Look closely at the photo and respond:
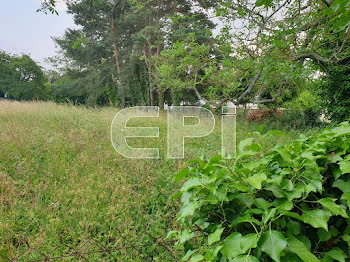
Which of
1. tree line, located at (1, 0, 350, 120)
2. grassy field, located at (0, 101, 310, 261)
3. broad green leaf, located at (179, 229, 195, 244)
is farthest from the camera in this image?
tree line, located at (1, 0, 350, 120)

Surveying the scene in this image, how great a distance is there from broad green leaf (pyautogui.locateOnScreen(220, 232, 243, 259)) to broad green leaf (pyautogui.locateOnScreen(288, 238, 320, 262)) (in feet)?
0.46

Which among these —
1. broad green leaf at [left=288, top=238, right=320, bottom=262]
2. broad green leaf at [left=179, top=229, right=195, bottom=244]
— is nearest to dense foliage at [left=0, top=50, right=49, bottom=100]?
broad green leaf at [left=179, top=229, right=195, bottom=244]

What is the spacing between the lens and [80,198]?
228cm

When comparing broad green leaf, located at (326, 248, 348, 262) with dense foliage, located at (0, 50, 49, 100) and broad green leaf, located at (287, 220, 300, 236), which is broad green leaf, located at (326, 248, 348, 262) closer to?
broad green leaf, located at (287, 220, 300, 236)

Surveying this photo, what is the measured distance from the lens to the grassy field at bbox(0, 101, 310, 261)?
167 centimetres

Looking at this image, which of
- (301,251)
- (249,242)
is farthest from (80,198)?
(301,251)

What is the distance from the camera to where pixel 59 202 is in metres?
2.17

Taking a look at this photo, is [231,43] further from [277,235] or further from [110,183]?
[277,235]

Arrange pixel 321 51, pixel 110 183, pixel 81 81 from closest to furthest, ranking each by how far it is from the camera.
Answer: pixel 110 183 → pixel 321 51 → pixel 81 81

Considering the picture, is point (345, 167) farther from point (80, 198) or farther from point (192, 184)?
point (80, 198)

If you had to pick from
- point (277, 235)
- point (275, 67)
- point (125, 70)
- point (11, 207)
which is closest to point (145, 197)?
point (11, 207)

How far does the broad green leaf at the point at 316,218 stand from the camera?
22.2 inches

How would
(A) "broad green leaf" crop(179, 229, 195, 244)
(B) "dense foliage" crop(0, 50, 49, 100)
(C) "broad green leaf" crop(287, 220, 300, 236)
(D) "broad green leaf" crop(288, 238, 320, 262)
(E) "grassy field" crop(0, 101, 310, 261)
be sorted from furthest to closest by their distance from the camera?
(B) "dense foliage" crop(0, 50, 49, 100)
(E) "grassy field" crop(0, 101, 310, 261)
(A) "broad green leaf" crop(179, 229, 195, 244)
(C) "broad green leaf" crop(287, 220, 300, 236)
(D) "broad green leaf" crop(288, 238, 320, 262)

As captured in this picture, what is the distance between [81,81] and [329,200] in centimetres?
1915
